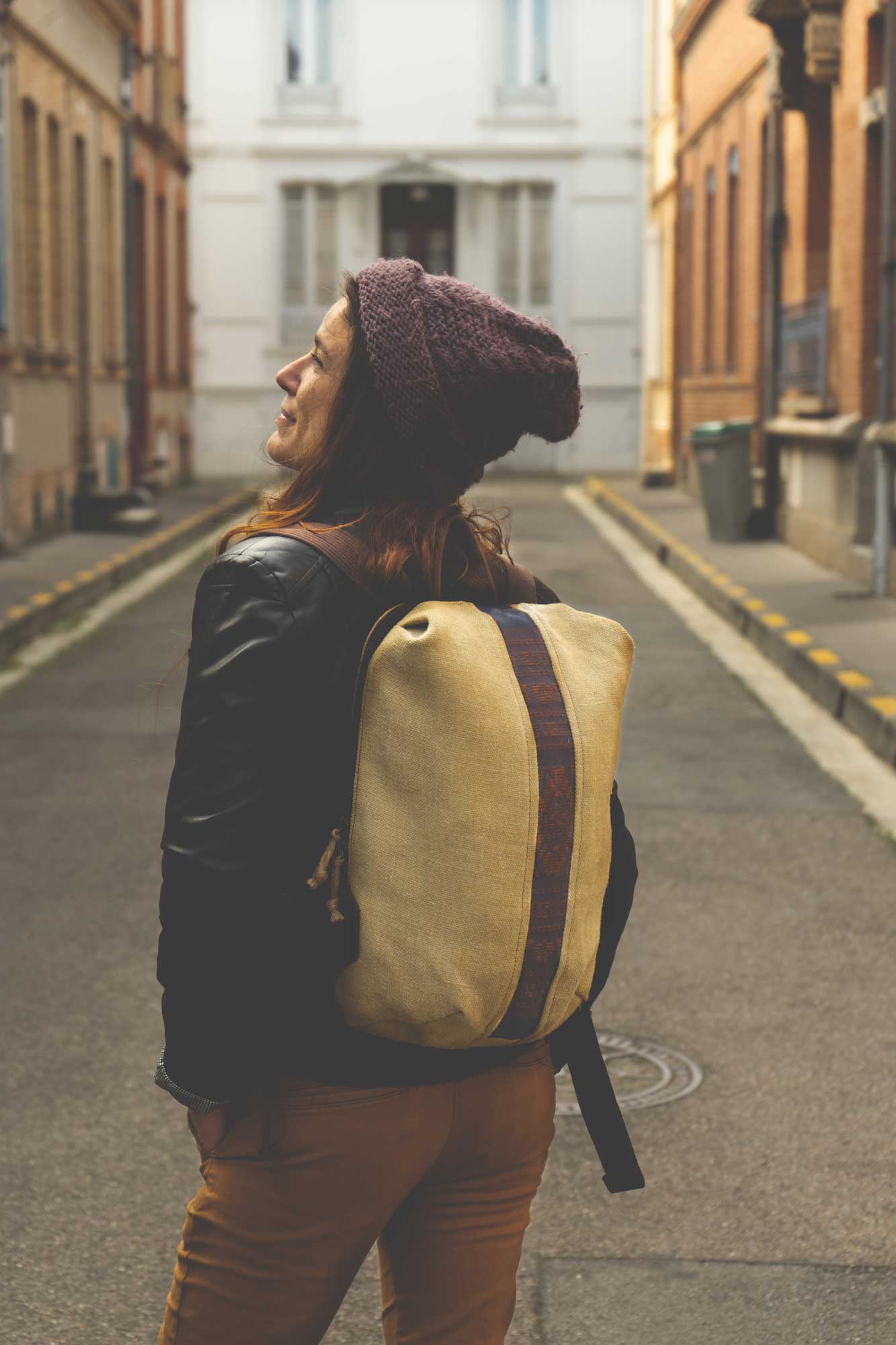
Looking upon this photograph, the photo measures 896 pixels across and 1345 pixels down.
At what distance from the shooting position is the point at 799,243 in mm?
18234

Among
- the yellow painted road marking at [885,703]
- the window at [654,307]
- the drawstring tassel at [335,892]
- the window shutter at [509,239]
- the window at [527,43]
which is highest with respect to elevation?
the window at [527,43]

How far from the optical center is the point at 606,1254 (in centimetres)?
381

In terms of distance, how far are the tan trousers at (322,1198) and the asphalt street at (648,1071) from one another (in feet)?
2.91

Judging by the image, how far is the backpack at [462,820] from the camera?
1.99 meters

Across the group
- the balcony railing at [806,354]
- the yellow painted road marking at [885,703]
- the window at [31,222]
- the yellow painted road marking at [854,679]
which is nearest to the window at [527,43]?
the window at [31,222]

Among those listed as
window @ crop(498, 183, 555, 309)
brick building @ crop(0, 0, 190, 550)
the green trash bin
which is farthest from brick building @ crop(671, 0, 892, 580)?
window @ crop(498, 183, 555, 309)

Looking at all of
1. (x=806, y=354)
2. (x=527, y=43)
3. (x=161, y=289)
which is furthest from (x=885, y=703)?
(x=527, y=43)

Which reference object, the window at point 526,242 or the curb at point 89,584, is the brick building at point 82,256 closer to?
the curb at point 89,584

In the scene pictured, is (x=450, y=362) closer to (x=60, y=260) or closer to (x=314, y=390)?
(x=314, y=390)

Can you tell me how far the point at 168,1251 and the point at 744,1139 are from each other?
1338 millimetres

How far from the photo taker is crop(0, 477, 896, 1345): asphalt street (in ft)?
11.8

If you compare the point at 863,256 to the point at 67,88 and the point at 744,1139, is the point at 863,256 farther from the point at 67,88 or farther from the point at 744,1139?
the point at 744,1139

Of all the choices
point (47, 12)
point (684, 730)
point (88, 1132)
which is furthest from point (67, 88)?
point (88, 1132)

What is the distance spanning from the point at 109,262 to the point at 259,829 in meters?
23.9
